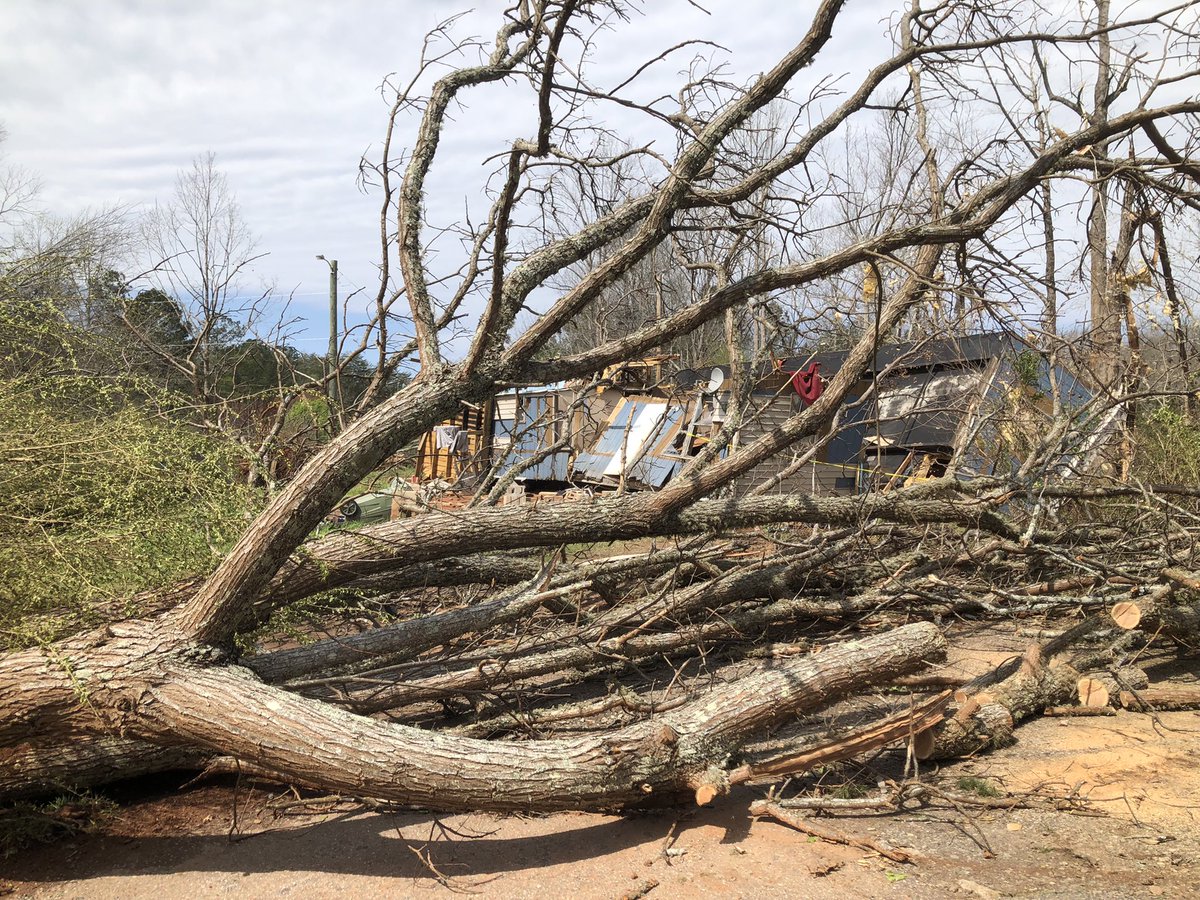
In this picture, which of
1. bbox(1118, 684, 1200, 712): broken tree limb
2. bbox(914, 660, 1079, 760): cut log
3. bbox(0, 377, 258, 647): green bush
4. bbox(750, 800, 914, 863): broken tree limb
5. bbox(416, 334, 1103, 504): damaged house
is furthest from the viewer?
bbox(416, 334, 1103, 504): damaged house

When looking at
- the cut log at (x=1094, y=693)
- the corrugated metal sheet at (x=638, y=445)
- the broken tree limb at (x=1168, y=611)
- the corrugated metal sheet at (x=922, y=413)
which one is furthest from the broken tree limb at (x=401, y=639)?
the corrugated metal sheet at (x=638, y=445)

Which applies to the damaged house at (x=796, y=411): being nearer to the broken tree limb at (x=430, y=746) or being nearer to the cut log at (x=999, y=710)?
the cut log at (x=999, y=710)

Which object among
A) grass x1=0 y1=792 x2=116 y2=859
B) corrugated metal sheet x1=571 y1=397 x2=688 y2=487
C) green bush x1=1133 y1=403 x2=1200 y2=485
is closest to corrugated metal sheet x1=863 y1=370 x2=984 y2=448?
green bush x1=1133 y1=403 x2=1200 y2=485

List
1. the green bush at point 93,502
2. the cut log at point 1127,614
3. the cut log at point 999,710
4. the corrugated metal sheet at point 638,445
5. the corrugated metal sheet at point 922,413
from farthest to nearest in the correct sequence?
the corrugated metal sheet at point 638,445, the corrugated metal sheet at point 922,413, the cut log at point 1127,614, the cut log at point 999,710, the green bush at point 93,502

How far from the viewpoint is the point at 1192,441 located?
6.98 metres

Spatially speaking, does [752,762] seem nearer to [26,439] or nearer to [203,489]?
[203,489]

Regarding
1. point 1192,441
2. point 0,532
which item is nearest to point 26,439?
point 0,532

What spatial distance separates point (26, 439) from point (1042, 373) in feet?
28.6

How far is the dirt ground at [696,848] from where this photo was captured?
302 centimetres

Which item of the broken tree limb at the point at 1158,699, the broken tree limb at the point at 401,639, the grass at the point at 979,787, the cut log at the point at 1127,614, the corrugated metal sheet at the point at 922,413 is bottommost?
the grass at the point at 979,787

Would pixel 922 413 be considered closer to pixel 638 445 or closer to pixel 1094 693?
pixel 638 445

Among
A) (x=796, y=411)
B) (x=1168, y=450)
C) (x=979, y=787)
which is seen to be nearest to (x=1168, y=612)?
(x=979, y=787)

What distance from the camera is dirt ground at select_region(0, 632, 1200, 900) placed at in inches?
119

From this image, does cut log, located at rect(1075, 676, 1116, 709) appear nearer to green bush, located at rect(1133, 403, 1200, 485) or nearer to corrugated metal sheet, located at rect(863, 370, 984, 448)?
green bush, located at rect(1133, 403, 1200, 485)
